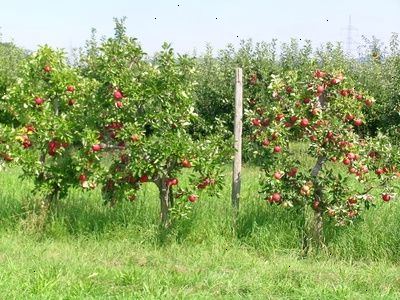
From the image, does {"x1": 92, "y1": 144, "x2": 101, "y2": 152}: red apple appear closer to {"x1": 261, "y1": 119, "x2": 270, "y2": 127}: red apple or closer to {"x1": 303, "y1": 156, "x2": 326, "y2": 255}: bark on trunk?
{"x1": 261, "y1": 119, "x2": 270, "y2": 127}: red apple

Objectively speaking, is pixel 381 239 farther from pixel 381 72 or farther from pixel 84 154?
pixel 381 72

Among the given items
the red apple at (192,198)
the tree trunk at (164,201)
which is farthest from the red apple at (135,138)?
the red apple at (192,198)

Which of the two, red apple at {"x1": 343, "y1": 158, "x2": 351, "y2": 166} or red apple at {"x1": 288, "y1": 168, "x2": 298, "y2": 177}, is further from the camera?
red apple at {"x1": 288, "y1": 168, "x2": 298, "y2": 177}

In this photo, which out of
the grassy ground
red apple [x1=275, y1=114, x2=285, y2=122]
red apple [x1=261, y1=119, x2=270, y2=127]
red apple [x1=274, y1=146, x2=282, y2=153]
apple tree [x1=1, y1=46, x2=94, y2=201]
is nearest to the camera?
the grassy ground

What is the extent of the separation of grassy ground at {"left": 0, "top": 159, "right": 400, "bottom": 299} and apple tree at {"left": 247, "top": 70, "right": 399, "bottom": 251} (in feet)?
1.12

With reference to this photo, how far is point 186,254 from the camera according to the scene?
239 inches

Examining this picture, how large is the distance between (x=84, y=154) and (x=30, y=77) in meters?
1.47

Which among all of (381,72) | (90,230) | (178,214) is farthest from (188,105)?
(381,72)

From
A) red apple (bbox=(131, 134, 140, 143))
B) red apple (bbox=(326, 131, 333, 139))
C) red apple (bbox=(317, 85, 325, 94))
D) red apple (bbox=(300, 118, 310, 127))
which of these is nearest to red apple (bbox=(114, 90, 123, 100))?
red apple (bbox=(131, 134, 140, 143))

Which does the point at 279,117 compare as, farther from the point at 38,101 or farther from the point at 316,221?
the point at 38,101

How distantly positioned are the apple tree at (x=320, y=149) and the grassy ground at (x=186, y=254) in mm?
340

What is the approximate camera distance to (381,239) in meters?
6.19

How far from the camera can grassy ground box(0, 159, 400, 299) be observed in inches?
190

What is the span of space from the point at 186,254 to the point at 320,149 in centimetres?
186
